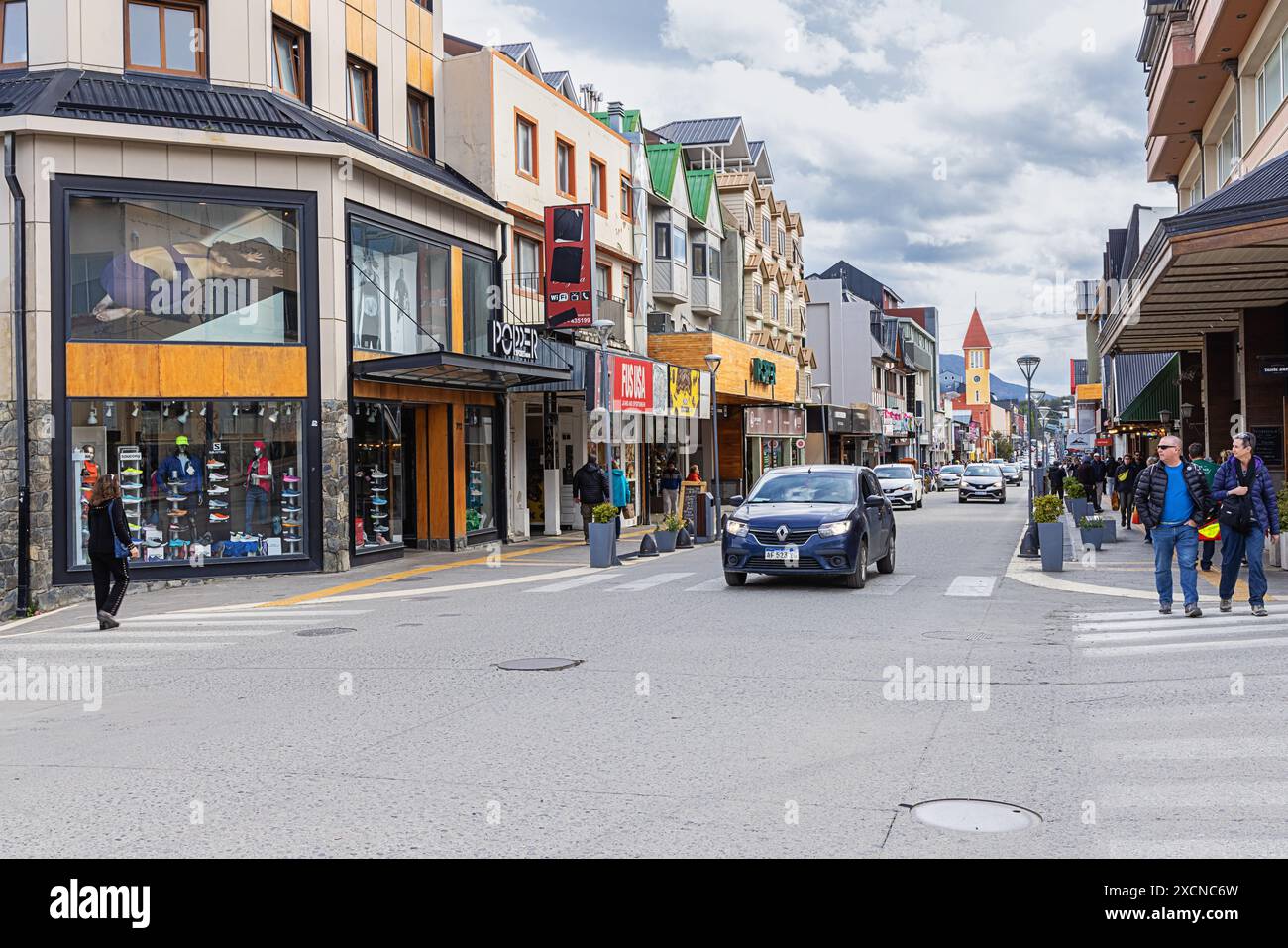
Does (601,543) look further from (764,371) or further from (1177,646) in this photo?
(764,371)

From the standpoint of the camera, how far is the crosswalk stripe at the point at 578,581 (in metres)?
16.7

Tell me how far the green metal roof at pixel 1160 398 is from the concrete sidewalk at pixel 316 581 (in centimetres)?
1652

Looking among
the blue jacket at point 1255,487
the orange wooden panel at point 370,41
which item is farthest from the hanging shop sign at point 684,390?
the blue jacket at point 1255,487

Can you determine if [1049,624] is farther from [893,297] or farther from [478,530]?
[893,297]

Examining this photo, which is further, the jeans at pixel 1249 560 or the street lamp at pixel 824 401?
the street lamp at pixel 824 401

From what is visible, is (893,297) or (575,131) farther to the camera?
(893,297)

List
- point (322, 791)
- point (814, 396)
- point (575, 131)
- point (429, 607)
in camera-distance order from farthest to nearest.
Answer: point (814, 396), point (575, 131), point (429, 607), point (322, 791)

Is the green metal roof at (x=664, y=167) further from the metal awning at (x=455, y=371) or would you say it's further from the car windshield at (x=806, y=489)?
the car windshield at (x=806, y=489)

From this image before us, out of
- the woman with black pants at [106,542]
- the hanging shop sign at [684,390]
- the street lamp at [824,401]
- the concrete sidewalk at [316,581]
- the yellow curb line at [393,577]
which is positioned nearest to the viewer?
the woman with black pants at [106,542]

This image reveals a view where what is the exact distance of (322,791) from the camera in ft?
20.1

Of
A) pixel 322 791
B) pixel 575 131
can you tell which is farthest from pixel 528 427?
pixel 322 791

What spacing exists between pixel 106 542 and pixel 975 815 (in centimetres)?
1150

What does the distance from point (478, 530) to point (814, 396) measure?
4518 cm

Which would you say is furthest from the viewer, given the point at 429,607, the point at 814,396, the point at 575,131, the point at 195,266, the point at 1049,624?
the point at 814,396
